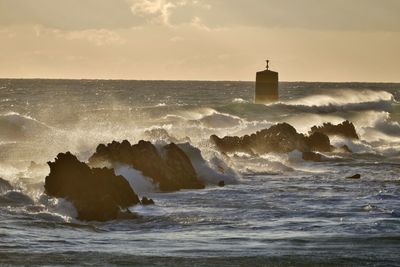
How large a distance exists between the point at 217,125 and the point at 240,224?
5621 cm

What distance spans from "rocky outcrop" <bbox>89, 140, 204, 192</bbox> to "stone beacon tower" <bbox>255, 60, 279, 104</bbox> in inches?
1854

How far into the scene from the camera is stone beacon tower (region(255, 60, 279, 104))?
290ft

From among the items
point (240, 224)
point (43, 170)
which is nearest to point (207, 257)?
point (240, 224)

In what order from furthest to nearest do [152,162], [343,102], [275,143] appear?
[343,102] → [275,143] → [152,162]

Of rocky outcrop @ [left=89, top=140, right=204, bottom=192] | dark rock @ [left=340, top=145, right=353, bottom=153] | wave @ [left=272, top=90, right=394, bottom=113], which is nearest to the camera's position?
rocky outcrop @ [left=89, top=140, right=204, bottom=192]

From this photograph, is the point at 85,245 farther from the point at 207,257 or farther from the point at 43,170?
the point at 43,170

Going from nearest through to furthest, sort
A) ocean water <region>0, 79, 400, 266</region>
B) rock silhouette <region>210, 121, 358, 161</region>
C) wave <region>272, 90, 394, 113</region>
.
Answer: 1. ocean water <region>0, 79, 400, 266</region>
2. rock silhouette <region>210, 121, 358, 161</region>
3. wave <region>272, 90, 394, 113</region>

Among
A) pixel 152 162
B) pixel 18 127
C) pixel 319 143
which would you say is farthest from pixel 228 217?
pixel 18 127

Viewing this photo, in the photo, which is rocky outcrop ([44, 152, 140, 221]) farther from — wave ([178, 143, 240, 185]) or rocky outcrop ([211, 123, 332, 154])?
rocky outcrop ([211, 123, 332, 154])

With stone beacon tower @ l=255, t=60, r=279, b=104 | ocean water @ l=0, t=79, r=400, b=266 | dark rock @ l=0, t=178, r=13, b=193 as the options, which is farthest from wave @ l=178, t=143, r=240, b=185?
stone beacon tower @ l=255, t=60, r=279, b=104

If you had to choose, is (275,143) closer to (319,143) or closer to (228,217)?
(319,143)

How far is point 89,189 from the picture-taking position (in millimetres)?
31828

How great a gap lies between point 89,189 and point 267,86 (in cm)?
6211

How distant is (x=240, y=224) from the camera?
29953mm
